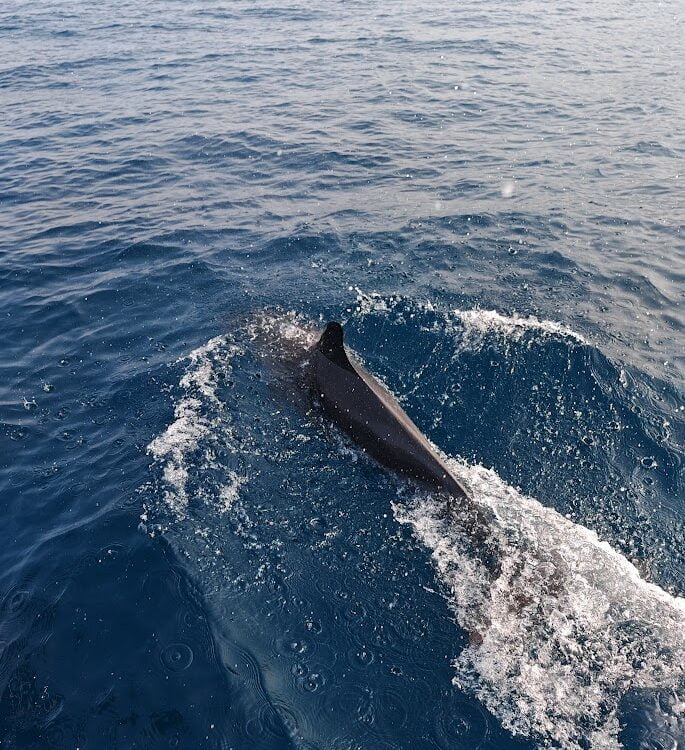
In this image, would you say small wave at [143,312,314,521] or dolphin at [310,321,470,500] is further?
small wave at [143,312,314,521]

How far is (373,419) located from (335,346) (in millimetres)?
1688

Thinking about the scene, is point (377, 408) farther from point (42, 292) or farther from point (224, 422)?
point (42, 292)

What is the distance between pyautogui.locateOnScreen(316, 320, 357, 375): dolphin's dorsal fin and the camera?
11359 mm

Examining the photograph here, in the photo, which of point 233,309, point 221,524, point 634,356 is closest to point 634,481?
point 634,356

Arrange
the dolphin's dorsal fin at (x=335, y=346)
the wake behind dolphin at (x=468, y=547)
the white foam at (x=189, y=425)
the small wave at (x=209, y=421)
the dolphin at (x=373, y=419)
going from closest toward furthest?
the wake behind dolphin at (x=468, y=547) → the dolphin at (x=373, y=419) → the small wave at (x=209, y=421) → the white foam at (x=189, y=425) → the dolphin's dorsal fin at (x=335, y=346)

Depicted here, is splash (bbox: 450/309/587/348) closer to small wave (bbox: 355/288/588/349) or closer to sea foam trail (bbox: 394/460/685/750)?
small wave (bbox: 355/288/588/349)

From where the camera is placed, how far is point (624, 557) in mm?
8992

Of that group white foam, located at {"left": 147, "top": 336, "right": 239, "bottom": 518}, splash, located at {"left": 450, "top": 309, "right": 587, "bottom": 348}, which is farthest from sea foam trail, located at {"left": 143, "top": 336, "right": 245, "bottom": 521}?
splash, located at {"left": 450, "top": 309, "right": 587, "bottom": 348}

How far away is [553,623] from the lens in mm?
7961

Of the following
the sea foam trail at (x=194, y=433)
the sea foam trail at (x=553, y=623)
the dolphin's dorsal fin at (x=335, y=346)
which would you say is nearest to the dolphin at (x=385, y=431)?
the dolphin's dorsal fin at (x=335, y=346)

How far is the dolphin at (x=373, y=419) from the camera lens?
989cm

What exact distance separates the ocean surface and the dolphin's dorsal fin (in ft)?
3.68

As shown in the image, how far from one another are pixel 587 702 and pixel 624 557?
2506 mm

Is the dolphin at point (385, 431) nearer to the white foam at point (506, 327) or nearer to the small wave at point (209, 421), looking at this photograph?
the small wave at point (209, 421)
